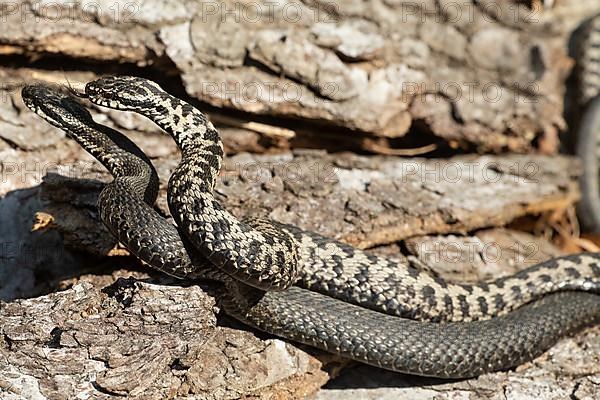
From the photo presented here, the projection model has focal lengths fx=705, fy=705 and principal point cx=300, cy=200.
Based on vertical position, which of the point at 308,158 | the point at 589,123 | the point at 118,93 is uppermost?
the point at 118,93

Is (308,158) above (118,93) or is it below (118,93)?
below

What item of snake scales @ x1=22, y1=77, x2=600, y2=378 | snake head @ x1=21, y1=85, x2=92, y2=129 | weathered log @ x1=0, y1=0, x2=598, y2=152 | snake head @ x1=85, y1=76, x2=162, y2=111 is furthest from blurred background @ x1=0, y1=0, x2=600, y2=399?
snake head @ x1=85, y1=76, x2=162, y2=111

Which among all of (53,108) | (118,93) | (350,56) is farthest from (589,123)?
(53,108)

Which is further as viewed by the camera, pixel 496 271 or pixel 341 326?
pixel 496 271

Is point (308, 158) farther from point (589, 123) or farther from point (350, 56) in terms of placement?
point (589, 123)

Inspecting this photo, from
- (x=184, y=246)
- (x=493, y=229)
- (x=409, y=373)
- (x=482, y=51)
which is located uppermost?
(x=482, y=51)

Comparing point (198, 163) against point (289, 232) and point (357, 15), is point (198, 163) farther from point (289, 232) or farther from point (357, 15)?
point (357, 15)

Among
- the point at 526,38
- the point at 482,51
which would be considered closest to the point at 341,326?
the point at 482,51

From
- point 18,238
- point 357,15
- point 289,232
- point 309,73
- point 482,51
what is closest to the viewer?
point 289,232

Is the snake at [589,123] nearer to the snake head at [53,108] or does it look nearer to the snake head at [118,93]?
the snake head at [118,93]
